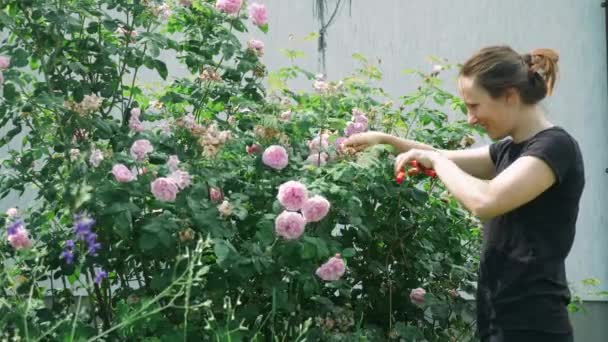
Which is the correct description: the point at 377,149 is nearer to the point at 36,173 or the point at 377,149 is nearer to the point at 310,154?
the point at 310,154

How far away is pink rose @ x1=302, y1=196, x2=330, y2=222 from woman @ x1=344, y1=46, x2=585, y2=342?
0.83 ft

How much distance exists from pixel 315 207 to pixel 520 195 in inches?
25.0

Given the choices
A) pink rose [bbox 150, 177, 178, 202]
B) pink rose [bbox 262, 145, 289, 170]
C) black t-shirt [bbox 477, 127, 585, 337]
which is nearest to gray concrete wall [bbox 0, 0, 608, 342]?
pink rose [bbox 262, 145, 289, 170]

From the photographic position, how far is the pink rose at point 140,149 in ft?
9.77

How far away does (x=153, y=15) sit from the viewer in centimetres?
333

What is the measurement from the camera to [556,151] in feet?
8.22

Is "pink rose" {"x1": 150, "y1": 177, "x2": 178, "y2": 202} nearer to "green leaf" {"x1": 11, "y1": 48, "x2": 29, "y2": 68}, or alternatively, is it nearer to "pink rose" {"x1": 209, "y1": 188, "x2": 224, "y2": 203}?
"pink rose" {"x1": 209, "y1": 188, "x2": 224, "y2": 203}

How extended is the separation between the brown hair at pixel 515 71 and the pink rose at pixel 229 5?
2.98ft

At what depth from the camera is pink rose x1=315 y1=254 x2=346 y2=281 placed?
304cm

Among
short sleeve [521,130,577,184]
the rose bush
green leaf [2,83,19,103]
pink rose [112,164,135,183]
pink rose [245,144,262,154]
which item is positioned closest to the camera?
short sleeve [521,130,577,184]

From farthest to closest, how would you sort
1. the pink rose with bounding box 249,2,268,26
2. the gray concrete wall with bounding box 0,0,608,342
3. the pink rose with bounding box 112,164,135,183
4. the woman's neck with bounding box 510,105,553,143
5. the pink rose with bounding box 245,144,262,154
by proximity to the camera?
the gray concrete wall with bounding box 0,0,608,342, the pink rose with bounding box 249,2,268,26, the pink rose with bounding box 245,144,262,154, the pink rose with bounding box 112,164,135,183, the woman's neck with bounding box 510,105,553,143

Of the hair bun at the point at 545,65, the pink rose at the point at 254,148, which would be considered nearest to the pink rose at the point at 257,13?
the pink rose at the point at 254,148

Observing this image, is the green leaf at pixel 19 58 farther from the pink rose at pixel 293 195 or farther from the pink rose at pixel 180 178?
the pink rose at pixel 293 195

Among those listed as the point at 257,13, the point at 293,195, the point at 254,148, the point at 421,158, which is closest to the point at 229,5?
the point at 257,13
